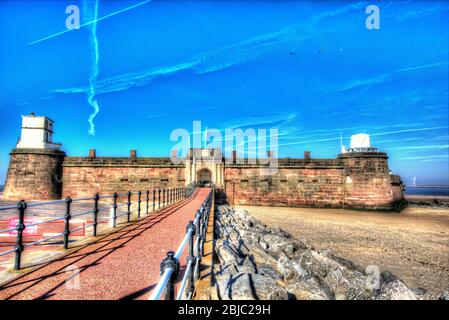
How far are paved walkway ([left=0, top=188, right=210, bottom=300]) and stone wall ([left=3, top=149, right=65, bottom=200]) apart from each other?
2217 centimetres

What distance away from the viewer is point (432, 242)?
12398 millimetres

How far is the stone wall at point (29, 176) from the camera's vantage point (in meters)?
22.9

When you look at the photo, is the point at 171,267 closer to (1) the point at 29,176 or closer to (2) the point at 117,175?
(2) the point at 117,175

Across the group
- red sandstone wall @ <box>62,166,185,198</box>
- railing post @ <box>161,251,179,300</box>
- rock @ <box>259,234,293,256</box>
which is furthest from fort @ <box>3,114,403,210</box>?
railing post @ <box>161,251,179,300</box>

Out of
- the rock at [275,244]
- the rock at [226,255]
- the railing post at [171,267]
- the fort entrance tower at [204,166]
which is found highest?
the fort entrance tower at [204,166]

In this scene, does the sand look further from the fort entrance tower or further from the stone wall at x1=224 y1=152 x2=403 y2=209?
the fort entrance tower

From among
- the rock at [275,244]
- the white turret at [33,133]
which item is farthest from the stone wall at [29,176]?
the rock at [275,244]

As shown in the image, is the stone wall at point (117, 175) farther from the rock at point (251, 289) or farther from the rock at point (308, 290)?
the rock at point (251, 289)

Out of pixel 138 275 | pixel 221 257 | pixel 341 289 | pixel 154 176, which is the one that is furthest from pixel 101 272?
pixel 154 176

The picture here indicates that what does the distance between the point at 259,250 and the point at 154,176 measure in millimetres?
19929

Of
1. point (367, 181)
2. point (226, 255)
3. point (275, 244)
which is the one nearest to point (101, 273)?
point (226, 255)

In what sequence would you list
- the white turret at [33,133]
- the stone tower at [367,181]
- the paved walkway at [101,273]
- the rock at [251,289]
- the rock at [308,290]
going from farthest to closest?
the white turret at [33,133], the stone tower at [367,181], the rock at [308,290], the rock at [251,289], the paved walkway at [101,273]

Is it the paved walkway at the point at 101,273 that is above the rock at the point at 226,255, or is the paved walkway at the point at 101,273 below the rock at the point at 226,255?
above
